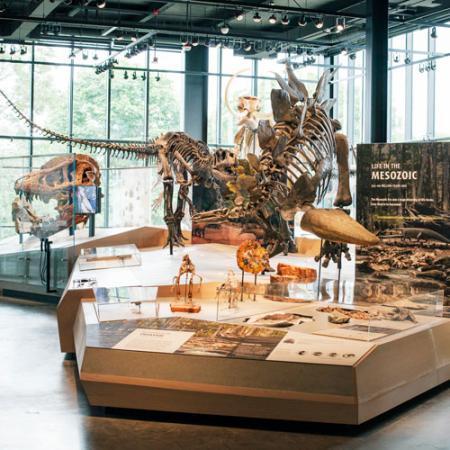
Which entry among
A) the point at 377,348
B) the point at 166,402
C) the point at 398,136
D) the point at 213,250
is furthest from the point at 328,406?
the point at 398,136

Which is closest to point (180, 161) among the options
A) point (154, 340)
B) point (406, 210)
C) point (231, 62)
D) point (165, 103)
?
point (406, 210)

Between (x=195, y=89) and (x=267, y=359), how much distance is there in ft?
55.5

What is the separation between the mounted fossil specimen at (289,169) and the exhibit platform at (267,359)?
1.11 metres

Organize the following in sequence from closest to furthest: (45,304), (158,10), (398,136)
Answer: (45,304) → (158,10) → (398,136)

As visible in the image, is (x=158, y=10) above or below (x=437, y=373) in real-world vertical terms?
above

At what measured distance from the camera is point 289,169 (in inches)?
333

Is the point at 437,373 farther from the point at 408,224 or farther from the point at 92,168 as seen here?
the point at 92,168

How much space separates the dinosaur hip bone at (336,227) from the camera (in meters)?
6.89

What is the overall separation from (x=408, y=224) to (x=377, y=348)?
125 inches

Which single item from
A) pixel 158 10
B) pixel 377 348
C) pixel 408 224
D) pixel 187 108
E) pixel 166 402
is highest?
pixel 158 10

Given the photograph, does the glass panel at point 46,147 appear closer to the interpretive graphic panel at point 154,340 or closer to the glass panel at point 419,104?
the glass panel at point 419,104

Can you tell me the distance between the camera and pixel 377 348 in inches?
225

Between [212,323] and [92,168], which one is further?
[92,168]

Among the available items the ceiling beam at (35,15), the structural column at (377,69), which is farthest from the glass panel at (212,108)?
the structural column at (377,69)
